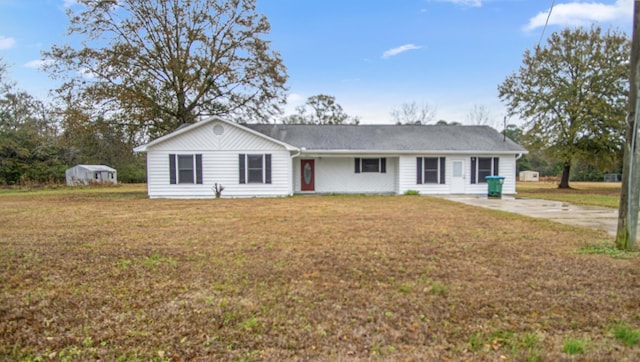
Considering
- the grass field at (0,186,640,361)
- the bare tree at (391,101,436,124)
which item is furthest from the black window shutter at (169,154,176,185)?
the bare tree at (391,101,436,124)

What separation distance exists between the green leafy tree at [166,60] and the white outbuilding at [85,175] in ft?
43.6

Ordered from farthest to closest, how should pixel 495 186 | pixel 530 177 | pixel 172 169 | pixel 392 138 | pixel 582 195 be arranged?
pixel 530 177 < pixel 392 138 < pixel 582 195 < pixel 172 169 < pixel 495 186

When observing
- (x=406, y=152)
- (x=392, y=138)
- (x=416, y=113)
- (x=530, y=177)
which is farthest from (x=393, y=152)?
(x=530, y=177)

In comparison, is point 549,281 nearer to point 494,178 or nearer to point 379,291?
point 379,291

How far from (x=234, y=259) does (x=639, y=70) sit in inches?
239

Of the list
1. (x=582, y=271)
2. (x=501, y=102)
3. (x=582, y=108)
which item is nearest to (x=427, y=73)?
(x=501, y=102)

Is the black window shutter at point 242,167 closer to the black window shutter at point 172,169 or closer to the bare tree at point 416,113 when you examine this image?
the black window shutter at point 172,169

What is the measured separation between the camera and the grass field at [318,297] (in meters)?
2.55

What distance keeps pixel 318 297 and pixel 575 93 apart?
2332 cm

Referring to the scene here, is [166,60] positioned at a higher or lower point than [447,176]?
higher

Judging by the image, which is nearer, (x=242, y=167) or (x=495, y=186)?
(x=495, y=186)

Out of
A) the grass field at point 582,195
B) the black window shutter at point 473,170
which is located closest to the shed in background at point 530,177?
the grass field at point 582,195

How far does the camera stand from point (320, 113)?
1486 inches

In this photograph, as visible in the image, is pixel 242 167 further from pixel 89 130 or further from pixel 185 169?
pixel 89 130
